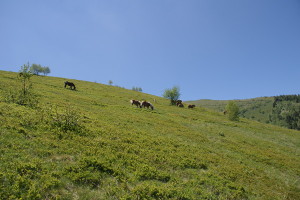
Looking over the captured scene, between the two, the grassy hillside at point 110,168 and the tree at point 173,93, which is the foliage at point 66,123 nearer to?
the grassy hillside at point 110,168

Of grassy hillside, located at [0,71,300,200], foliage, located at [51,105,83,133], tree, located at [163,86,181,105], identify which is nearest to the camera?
grassy hillside, located at [0,71,300,200]

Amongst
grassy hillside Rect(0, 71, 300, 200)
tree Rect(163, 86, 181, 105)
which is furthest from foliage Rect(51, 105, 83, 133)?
tree Rect(163, 86, 181, 105)

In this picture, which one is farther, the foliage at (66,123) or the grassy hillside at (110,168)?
the foliage at (66,123)

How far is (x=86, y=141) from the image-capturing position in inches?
494

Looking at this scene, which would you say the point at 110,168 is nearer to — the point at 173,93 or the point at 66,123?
the point at 66,123

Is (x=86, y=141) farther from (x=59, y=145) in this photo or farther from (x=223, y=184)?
(x=223, y=184)

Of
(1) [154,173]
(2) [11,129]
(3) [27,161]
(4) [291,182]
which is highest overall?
(2) [11,129]

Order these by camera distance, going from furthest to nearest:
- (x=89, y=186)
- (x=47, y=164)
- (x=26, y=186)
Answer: (x=47, y=164)
(x=89, y=186)
(x=26, y=186)

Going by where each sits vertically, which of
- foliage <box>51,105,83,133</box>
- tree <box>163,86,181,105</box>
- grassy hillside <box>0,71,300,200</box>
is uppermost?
tree <box>163,86,181,105</box>

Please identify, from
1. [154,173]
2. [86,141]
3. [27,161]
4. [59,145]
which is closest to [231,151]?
[154,173]

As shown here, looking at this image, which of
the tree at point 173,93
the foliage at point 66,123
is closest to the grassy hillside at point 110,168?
the foliage at point 66,123

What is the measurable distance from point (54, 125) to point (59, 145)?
11.5 ft

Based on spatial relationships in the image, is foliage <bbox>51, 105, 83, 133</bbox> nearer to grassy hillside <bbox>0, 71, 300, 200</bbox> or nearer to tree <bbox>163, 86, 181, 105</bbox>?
grassy hillside <bbox>0, 71, 300, 200</bbox>

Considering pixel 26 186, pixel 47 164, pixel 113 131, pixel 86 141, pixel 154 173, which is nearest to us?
pixel 26 186
